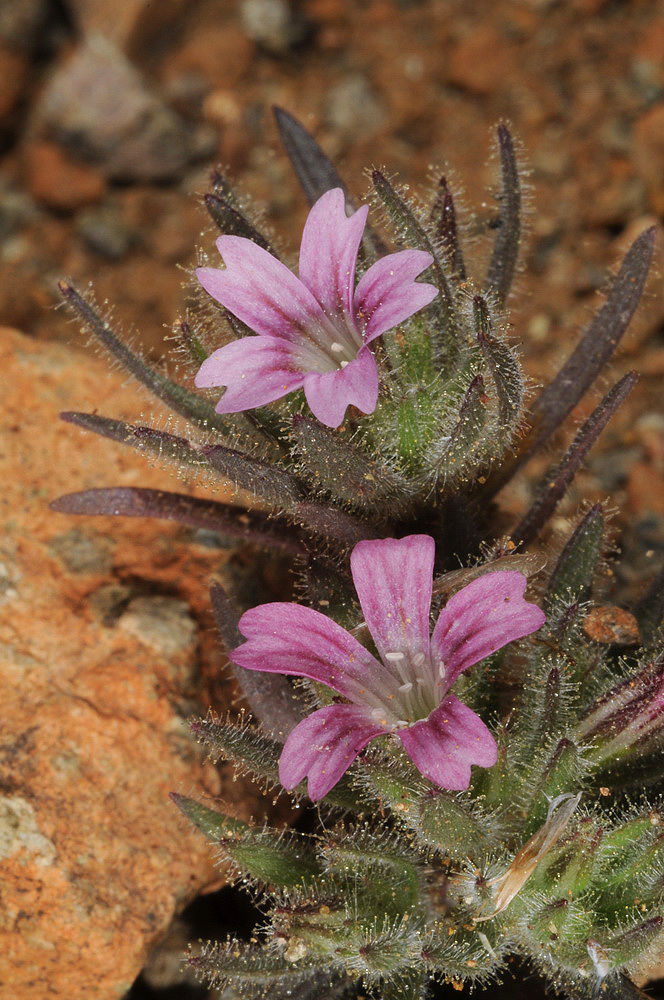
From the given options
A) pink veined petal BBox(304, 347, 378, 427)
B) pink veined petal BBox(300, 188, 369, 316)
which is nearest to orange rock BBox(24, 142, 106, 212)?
pink veined petal BBox(300, 188, 369, 316)

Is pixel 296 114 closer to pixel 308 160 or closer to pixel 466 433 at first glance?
pixel 308 160

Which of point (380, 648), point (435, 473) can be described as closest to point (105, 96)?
point (435, 473)

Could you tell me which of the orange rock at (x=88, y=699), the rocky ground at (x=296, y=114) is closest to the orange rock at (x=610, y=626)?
the orange rock at (x=88, y=699)

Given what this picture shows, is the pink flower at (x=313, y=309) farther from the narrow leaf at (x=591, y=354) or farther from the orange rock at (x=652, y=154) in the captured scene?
the orange rock at (x=652, y=154)

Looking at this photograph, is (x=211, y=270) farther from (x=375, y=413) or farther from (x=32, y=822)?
Result: (x=32, y=822)

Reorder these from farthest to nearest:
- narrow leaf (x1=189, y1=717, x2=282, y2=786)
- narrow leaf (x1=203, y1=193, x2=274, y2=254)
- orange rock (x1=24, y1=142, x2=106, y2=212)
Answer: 1. orange rock (x1=24, y1=142, x2=106, y2=212)
2. narrow leaf (x1=203, y1=193, x2=274, y2=254)
3. narrow leaf (x1=189, y1=717, x2=282, y2=786)

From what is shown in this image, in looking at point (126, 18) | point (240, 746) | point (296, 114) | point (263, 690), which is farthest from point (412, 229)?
point (126, 18)

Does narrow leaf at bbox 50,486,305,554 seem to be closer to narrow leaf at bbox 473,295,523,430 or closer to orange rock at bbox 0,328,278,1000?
orange rock at bbox 0,328,278,1000
